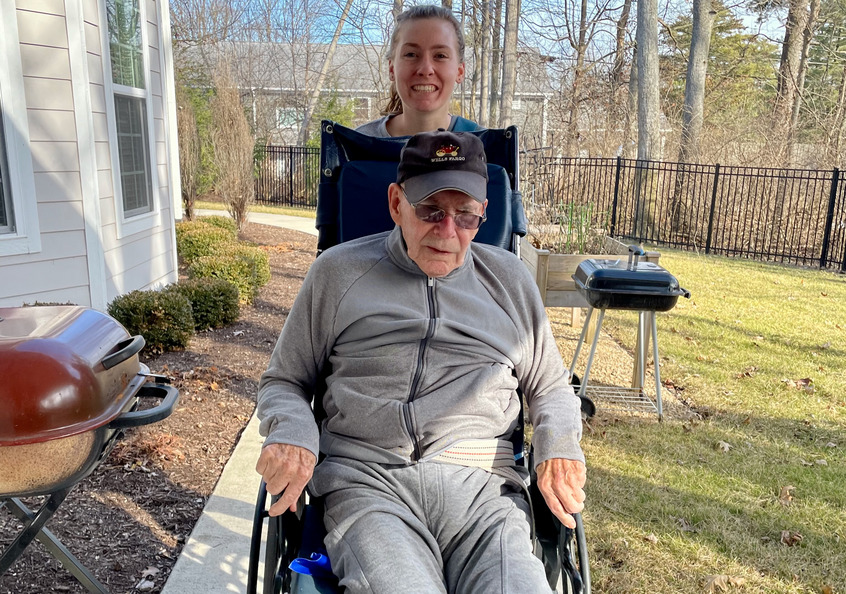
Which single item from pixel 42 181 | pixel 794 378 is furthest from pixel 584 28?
pixel 42 181

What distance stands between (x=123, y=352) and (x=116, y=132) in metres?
4.60

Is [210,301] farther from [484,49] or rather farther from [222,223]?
[484,49]

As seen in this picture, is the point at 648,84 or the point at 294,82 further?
the point at 294,82

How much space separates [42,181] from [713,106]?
24.9 meters

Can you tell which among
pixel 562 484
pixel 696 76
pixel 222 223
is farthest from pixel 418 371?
pixel 696 76

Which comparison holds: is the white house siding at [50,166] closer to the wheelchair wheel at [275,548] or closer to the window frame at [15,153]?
the window frame at [15,153]

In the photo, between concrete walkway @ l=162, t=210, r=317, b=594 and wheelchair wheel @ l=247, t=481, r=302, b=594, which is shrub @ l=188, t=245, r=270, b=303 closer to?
concrete walkway @ l=162, t=210, r=317, b=594

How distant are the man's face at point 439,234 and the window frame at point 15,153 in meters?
3.84

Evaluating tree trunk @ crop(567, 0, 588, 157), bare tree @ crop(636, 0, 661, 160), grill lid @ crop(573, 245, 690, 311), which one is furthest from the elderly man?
tree trunk @ crop(567, 0, 588, 157)

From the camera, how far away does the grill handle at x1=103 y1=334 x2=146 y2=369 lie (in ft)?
5.37

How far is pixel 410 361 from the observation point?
1.99m

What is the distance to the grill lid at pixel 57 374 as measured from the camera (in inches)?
57.3

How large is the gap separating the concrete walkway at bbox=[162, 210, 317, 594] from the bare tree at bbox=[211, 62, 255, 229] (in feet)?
24.5

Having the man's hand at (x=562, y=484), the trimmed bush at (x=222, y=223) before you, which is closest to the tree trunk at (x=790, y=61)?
the trimmed bush at (x=222, y=223)
